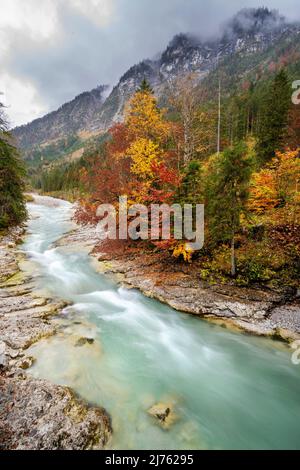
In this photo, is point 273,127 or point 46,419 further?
point 273,127

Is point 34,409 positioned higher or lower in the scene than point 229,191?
lower

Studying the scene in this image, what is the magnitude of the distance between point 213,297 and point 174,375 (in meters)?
3.78

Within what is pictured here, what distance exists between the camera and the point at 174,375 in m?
7.27

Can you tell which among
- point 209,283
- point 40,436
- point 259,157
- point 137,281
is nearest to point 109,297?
point 137,281

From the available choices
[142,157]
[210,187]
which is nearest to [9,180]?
[142,157]

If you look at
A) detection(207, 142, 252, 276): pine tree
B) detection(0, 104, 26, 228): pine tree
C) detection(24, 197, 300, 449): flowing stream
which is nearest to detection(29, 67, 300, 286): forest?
detection(207, 142, 252, 276): pine tree

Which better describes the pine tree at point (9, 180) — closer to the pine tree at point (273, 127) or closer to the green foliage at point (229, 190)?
the green foliage at point (229, 190)

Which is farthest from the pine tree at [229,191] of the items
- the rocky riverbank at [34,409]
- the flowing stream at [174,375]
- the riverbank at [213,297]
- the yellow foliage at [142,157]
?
the rocky riverbank at [34,409]

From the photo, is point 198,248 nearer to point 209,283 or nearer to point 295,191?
point 209,283

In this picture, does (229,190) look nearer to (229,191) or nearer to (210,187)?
(229,191)
